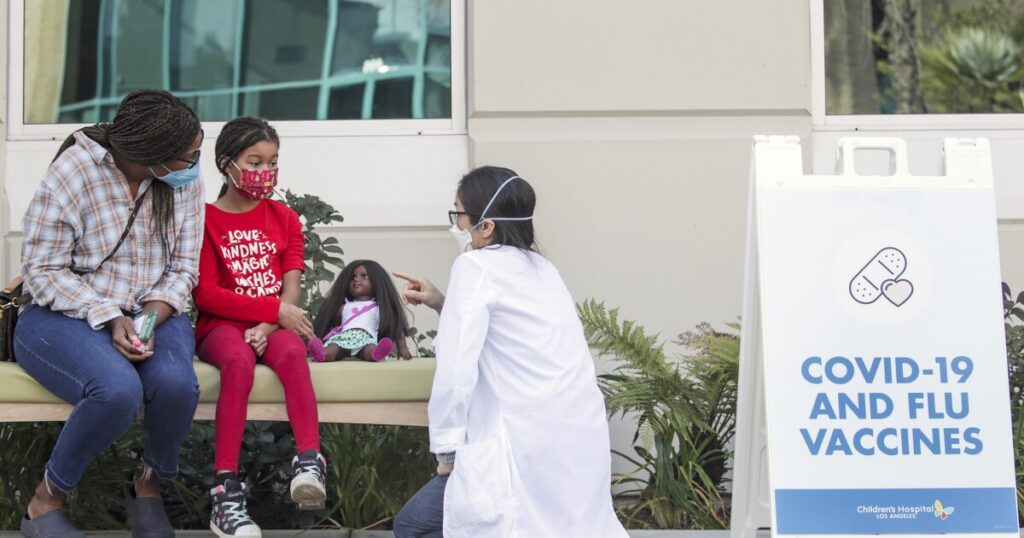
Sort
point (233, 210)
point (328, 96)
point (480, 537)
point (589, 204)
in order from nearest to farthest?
point (480, 537) → point (233, 210) → point (589, 204) → point (328, 96)

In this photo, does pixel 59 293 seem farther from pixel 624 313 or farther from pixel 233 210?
pixel 624 313

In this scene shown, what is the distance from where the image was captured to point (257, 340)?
4.29m

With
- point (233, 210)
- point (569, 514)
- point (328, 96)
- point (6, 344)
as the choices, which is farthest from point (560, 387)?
point (328, 96)

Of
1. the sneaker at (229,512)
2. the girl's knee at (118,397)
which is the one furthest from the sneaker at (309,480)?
the girl's knee at (118,397)

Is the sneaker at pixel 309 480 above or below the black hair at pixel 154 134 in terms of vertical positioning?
below

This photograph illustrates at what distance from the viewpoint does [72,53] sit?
6340 mm

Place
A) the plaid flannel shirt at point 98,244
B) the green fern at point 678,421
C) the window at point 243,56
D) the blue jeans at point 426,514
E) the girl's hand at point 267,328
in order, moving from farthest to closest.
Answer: the window at point 243,56
the green fern at point 678,421
the girl's hand at point 267,328
the plaid flannel shirt at point 98,244
the blue jeans at point 426,514

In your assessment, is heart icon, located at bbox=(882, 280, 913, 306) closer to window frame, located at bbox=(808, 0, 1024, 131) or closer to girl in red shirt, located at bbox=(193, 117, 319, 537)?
girl in red shirt, located at bbox=(193, 117, 319, 537)

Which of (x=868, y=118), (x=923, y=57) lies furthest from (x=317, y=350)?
(x=923, y=57)

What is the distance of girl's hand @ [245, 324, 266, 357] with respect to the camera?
4.29 metres

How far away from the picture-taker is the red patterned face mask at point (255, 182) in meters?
4.40

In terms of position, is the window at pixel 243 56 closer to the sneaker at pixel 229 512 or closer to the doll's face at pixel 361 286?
the doll's face at pixel 361 286

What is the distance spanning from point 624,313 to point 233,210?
Result: 6.42 feet

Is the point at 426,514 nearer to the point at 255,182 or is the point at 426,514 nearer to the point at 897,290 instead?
the point at 255,182
